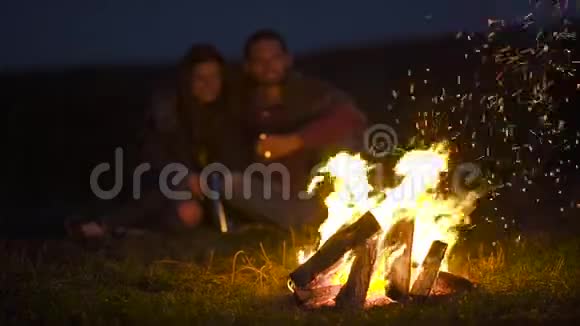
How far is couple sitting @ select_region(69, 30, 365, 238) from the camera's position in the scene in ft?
26.3

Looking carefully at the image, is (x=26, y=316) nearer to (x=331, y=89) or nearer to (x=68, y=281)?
(x=68, y=281)

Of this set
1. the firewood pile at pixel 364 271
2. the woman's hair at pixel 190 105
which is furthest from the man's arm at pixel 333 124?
the firewood pile at pixel 364 271

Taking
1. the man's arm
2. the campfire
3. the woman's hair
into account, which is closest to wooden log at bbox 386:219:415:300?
the campfire

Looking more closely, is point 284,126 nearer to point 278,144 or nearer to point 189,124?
point 278,144

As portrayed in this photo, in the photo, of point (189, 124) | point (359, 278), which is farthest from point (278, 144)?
point (359, 278)

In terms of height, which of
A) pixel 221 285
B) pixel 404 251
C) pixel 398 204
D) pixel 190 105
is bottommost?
pixel 221 285

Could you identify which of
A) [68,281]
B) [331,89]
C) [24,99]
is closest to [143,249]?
[68,281]

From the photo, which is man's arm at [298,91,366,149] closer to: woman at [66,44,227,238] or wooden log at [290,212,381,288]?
woman at [66,44,227,238]

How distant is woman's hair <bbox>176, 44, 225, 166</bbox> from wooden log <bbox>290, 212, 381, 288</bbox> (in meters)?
2.78

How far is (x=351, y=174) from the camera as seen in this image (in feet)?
19.4

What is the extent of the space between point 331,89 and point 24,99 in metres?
4.80

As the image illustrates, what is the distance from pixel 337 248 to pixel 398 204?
454 millimetres

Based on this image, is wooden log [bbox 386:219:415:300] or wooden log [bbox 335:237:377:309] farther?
wooden log [bbox 386:219:415:300]

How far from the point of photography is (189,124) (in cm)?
824
